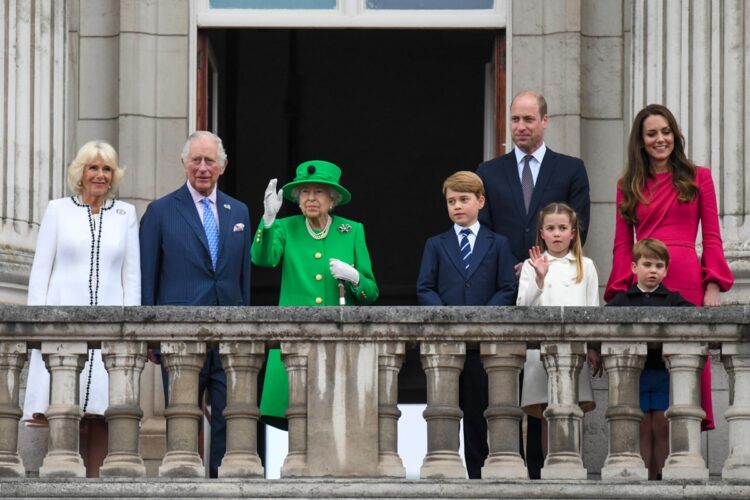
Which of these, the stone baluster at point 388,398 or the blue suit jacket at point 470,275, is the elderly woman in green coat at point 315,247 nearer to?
the blue suit jacket at point 470,275

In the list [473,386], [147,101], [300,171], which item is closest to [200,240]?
[300,171]

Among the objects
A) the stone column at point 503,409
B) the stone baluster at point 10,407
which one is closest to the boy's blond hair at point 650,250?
the stone column at point 503,409

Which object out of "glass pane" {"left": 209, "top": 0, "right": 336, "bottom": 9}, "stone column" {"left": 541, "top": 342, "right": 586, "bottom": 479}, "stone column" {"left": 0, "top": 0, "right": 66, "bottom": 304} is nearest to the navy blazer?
"stone column" {"left": 541, "top": 342, "right": 586, "bottom": 479}

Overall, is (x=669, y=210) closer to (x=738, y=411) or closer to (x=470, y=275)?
(x=470, y=275)

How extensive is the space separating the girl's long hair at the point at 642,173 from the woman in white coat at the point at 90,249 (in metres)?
2.70

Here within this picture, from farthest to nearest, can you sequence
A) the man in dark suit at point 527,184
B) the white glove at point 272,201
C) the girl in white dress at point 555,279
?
the man in dark suit at point 527,184
the white glove at point 272,201
the girl in white dress at point 555,279

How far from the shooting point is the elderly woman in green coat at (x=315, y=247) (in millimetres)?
14180

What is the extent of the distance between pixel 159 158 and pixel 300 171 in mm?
2582

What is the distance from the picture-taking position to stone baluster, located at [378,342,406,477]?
526 inches

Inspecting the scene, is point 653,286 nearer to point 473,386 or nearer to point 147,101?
point 473,386

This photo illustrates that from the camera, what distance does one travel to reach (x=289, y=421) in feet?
43.9

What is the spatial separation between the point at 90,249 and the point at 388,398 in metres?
1.90

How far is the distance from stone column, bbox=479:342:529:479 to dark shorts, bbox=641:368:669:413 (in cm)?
73

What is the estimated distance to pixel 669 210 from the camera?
14070 mm
